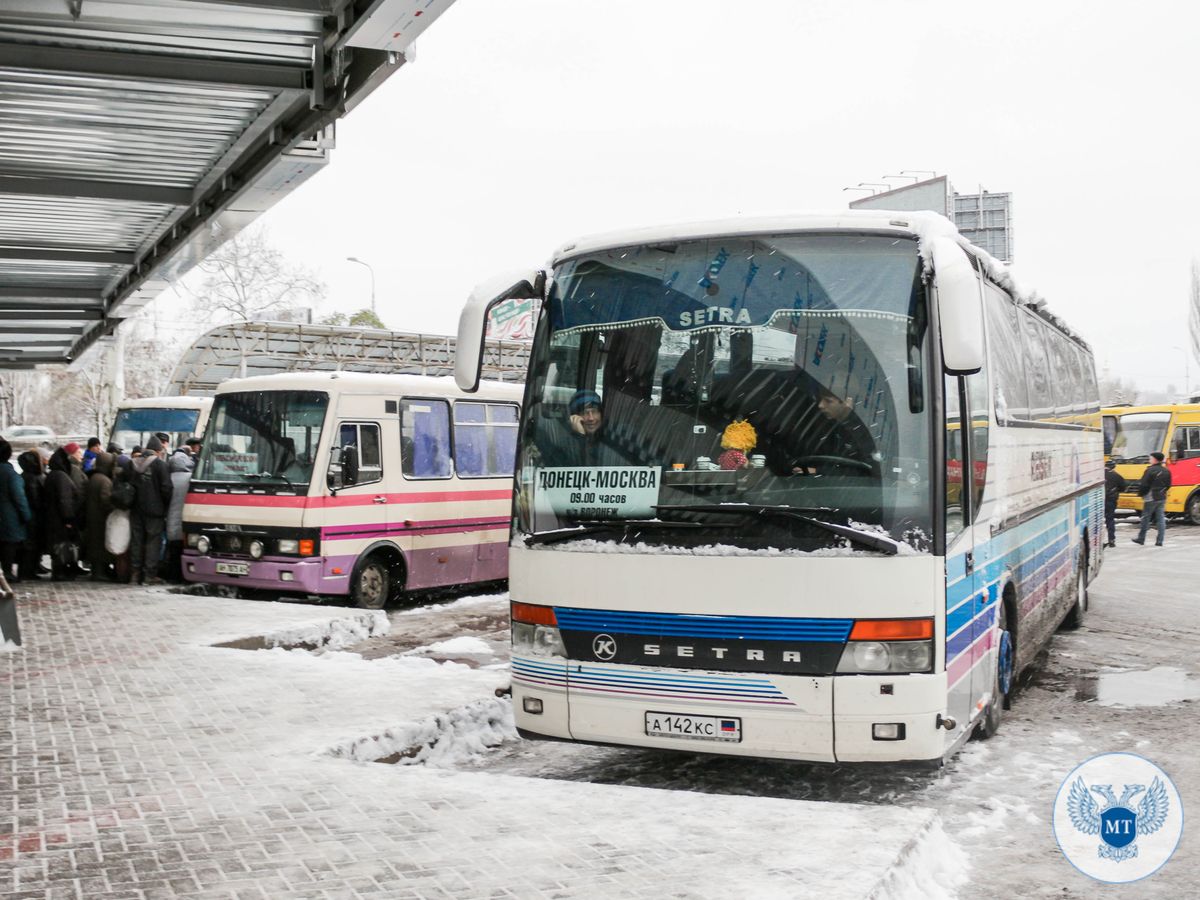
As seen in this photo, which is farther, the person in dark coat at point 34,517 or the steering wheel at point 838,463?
the person in dark coat at point 34,517

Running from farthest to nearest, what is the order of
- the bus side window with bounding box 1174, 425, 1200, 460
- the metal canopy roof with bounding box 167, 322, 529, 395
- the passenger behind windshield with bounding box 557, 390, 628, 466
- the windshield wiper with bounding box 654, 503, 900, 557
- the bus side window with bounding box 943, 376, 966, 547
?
the metal canopy roof with bounding box 167, 322, 529, 395 → the bus side window with bounding box 1174, 425, 1200, 460 → the passenger behind windshield with bounding box 557, 390, 628, 466 → the bus side window with bounding box 943, 376, 966, 547 → the windshield wiper with bounding box 654, 503, 900, 557

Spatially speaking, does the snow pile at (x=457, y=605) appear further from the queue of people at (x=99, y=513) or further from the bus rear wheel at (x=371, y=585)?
the queue of people at (x=99, y=513)

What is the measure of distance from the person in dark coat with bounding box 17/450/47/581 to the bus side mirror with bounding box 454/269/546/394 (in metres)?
10.8

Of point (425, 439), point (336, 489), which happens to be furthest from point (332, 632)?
point (425, 439)

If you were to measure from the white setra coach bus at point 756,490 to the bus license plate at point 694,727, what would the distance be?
0.03 ft

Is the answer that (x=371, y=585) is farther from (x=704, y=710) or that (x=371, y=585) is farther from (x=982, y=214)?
(x=982, y=214)

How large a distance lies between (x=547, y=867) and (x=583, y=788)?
1.28 meters

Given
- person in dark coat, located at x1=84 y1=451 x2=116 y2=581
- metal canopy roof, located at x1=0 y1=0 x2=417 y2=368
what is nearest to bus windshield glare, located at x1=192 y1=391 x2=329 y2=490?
person in dark coat, located at x1=84 y1=451 x2=116 y2=581

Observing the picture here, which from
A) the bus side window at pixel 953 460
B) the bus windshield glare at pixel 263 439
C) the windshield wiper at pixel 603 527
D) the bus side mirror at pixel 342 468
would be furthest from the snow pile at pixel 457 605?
the bus side window at pixel 953 460

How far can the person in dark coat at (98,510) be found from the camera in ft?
51.9

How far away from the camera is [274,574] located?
14023mm

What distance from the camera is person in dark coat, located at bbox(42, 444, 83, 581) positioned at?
52.2ft

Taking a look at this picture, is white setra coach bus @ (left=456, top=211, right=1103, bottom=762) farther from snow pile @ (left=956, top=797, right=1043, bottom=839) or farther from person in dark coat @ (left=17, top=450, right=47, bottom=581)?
person in dark coat @ (left=17, top=450, right=47, bottom=581)

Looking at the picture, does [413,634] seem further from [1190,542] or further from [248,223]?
[1190,542]
